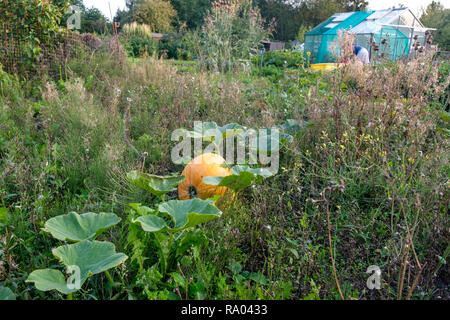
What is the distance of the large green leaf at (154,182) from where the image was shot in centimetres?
177

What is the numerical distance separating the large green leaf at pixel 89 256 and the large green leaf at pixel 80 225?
0.07 m

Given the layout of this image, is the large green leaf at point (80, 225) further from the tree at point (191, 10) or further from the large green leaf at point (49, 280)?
the tree at point (191, 10)

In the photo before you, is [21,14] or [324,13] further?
[324,13]

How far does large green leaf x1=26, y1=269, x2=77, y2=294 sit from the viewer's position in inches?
45.6

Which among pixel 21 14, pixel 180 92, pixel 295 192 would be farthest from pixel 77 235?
pixel 21 14

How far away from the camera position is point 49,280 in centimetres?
124

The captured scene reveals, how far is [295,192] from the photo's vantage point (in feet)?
7.70

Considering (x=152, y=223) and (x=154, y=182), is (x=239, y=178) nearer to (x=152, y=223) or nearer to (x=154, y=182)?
(x=154, y=182)

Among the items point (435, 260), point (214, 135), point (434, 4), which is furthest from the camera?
point (434, 4)

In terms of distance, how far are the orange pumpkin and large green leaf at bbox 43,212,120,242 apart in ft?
2.62
